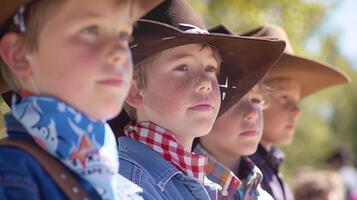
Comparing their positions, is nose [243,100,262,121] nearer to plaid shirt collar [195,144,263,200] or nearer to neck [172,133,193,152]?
plaid shirt collar [195,144,263,200]

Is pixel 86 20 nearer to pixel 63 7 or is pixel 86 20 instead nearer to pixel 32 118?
pixel 63 7

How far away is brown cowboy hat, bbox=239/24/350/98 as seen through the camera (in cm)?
432

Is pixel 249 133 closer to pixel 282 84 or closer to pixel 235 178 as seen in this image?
pixel 235 178

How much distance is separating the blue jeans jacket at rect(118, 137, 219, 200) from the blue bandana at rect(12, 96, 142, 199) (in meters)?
0.65

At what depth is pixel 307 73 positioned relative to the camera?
4684 millimetres

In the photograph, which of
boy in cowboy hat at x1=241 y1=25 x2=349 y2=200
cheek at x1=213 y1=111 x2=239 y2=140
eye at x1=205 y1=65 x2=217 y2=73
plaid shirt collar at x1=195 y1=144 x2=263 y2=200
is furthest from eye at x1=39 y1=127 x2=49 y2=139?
boy in cowboy hat at x1=241 y1=25 x2=349 y2=200

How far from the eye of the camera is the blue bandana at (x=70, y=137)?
2.08 m

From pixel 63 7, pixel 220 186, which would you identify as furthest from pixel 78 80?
pixel 220 186

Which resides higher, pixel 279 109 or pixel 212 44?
pixel 212 44

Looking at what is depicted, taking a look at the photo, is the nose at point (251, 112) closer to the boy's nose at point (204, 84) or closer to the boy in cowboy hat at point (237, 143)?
the boy in cowboy hat at point (237, 143)

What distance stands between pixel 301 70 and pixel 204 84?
175 centimetres

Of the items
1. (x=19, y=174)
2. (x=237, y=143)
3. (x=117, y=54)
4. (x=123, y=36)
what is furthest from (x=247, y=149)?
(x=19, y=174)

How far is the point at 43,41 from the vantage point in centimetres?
214

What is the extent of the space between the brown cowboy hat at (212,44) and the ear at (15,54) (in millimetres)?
703
